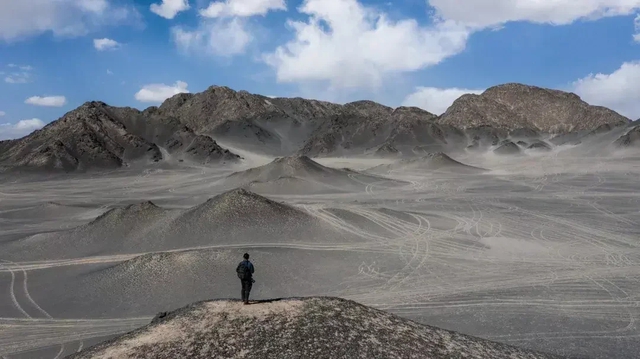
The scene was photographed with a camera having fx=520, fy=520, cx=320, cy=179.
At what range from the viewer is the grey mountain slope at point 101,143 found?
76.8m

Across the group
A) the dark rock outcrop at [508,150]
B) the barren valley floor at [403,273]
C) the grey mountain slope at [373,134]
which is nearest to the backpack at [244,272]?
the barren valley floor at [403,273]

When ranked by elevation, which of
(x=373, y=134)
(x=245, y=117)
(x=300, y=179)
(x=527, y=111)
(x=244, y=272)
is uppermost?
(x=527, y=111)

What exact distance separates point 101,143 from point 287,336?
81.7m

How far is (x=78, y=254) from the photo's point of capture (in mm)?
26531

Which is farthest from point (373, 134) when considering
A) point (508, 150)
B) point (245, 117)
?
point (245, 117)

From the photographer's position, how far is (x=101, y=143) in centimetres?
8394

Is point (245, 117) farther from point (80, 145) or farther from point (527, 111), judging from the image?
point (527, 111)

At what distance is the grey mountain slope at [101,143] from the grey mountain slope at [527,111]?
67136 millimetres

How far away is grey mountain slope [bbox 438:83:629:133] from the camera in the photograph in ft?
426

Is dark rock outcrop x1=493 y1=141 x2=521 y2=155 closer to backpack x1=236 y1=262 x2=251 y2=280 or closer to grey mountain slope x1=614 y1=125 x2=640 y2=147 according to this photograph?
grey mountain slope x1=614 y1=125 x2=640 y2=147

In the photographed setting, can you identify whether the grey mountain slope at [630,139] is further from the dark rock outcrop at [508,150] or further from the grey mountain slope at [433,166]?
the grey mountain slope at [433,166]

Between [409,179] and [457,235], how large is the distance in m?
32.2

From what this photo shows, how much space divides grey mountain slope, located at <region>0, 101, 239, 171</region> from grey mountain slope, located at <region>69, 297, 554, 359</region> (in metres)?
71.5

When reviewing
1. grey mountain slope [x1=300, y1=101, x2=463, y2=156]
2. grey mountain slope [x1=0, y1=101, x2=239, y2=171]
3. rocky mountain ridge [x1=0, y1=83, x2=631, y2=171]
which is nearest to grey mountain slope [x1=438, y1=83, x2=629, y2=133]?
rocky mountain ridge [x1=0, y1=83, x2=631, y2=171]
